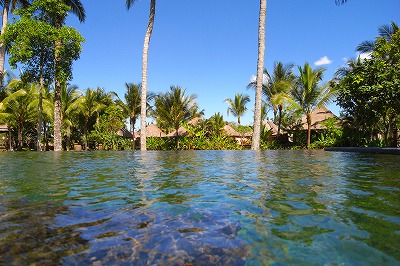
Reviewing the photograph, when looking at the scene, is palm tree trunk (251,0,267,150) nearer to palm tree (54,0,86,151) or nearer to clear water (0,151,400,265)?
palm tree (54,0,86,151)

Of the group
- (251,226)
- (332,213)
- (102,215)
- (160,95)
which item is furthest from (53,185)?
(160,95)

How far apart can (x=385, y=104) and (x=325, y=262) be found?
47.0 feet

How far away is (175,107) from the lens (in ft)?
88.5

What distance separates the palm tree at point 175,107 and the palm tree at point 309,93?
396 inches

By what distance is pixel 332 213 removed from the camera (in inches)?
99.1

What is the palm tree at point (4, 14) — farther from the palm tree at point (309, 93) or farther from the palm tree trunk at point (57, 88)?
the palm tree at point (309, 93)

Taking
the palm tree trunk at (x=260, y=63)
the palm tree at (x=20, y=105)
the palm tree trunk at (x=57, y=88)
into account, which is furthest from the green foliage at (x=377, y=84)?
the palm tree at (x=20, y=105)

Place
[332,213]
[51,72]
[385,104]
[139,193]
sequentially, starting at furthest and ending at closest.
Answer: [51,72], [385,104], [139,193], [332,213]

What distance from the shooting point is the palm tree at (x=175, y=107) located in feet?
88.0

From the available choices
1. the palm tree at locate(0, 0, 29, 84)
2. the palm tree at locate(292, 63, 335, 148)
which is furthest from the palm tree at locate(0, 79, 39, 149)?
the palm tree at locate(292, 63, 335, 148)

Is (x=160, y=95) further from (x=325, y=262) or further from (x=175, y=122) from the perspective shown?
(x=325, y=262)

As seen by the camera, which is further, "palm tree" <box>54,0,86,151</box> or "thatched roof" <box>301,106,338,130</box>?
"thatched roof" <box>301,106,338,130</box>

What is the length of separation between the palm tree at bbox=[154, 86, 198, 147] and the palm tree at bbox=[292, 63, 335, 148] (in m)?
10.1

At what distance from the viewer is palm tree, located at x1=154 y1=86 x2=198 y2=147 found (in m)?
26.8
